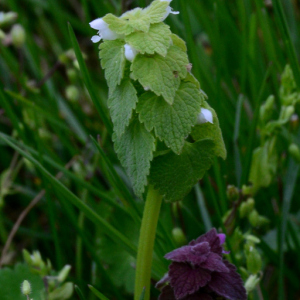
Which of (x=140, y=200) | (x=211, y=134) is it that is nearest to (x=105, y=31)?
(x=211, y=134)

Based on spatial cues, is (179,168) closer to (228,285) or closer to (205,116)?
(205,116)

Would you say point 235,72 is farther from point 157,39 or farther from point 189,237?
point 157,39

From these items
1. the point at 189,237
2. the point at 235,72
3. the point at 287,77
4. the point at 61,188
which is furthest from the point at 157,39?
the point at 235,72

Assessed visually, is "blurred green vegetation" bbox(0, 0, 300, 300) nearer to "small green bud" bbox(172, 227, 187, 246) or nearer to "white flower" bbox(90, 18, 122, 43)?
"small green bud" bbox(172, 227, 187, 246)

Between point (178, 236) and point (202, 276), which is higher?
point (202, 276)

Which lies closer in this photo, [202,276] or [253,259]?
[202,276]

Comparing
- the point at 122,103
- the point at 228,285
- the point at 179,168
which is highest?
the point at 122,103

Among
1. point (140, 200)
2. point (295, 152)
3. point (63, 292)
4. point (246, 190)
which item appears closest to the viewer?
point (63, 292)
